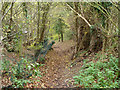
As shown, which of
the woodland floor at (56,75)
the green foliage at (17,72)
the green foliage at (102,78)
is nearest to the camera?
the green foliage at (17,72)

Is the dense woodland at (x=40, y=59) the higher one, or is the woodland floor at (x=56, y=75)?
the dense woodland at (x=40, y=59)

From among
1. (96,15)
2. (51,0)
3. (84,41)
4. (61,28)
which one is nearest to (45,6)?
(51,0)

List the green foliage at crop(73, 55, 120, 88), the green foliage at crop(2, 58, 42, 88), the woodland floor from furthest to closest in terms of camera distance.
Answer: the woodland floor
the green foliage at crop(73, 55, 120, 88)
the green foliage at crop(2, 58, 42, 88)

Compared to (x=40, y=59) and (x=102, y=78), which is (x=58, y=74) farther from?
(x=102, y=78)

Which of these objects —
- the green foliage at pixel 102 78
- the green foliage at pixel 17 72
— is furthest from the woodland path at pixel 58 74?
the green foliage at pixel 17 72

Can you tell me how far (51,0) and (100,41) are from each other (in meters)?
5.04

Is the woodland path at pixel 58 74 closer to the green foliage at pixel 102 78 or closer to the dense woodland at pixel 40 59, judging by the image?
the dense woodland at pixel 40 59

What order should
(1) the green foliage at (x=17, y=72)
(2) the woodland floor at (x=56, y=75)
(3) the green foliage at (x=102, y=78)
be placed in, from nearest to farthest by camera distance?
1. (1) the green foliage at (x=17, y=72)
2. (3) the green foliage at (x=102, y=78)
3. (2) the woodland floor at (x=56, y=75)

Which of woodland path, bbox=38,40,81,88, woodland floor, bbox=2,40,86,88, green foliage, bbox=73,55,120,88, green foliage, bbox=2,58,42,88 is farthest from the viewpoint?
woodland path, bbox=38,40,81,88

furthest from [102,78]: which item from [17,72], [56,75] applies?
[17,72]

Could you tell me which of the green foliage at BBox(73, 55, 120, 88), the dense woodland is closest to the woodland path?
the dense woodland

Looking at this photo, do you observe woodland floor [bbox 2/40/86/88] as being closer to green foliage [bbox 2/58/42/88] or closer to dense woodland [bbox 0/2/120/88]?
dense woodland [bbox 0/2/120/88]

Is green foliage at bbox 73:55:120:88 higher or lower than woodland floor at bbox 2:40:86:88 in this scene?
higher

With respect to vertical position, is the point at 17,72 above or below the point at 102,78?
above
